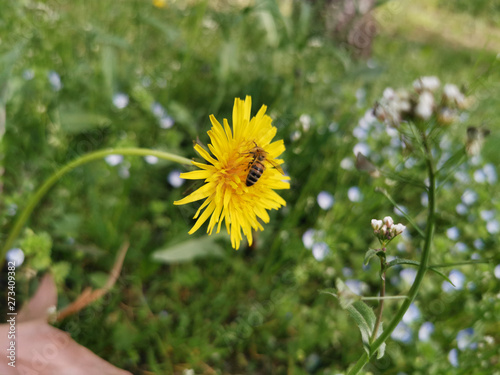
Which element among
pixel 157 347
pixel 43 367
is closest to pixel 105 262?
pixel 157 347

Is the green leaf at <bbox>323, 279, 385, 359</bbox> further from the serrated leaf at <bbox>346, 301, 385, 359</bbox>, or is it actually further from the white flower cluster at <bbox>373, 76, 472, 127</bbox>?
the white flower cluster at <bbox>373, 76, 472, 127</bbox>

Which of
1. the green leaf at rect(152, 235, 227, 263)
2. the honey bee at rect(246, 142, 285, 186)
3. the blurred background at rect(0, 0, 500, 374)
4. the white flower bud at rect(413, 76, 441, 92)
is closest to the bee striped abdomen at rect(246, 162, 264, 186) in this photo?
the honey bee at rect(246, 142, 285, 186)

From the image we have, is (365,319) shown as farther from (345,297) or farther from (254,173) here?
(254,173)

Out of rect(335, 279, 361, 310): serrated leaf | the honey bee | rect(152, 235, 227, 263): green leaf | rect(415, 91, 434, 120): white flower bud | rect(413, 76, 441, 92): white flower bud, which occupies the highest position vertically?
rect(413, 76, 441, 92): white flower bud

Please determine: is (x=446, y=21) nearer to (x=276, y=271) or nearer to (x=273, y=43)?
(x=273, y=43)

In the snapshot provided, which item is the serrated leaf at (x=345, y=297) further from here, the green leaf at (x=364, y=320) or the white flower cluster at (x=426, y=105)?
the white flower cluster at (x=426, y=105)
